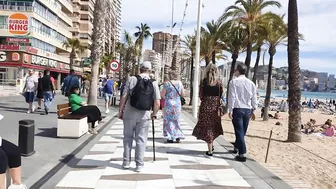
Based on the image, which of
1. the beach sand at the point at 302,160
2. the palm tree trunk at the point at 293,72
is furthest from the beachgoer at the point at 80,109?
the palm tree trunk at the point at 293,72

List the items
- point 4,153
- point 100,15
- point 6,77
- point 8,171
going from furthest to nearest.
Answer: point 6,77 → point 100,15 → point 8,171 → point 4,153

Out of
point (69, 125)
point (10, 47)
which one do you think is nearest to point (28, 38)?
point (10, 47)

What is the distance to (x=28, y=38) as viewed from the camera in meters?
43.7

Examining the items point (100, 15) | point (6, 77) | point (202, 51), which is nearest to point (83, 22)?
point (6, 77)

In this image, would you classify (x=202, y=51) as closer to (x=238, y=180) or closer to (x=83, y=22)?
(x=238, y=180)

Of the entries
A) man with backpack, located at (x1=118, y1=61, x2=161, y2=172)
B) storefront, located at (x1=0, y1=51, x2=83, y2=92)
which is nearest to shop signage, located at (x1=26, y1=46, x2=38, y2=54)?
storefront, located at (x1=0, y1=51, x2=83, y2=92)

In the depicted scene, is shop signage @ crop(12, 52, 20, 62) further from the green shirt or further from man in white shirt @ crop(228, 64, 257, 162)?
man in white shirt @ crop(228, 64, 257, 162)

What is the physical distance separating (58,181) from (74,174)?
404 millimetres

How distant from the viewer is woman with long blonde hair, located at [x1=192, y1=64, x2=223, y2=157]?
7.00 metres

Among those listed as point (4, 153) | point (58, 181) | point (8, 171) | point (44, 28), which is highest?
point (44, 28)

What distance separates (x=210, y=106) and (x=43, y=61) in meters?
46.9

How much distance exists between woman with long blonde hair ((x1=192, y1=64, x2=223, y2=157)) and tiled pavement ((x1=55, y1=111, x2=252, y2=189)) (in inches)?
16.8

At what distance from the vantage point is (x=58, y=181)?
5152 millimetres

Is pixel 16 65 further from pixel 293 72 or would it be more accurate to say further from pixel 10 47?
pixel 293 72
